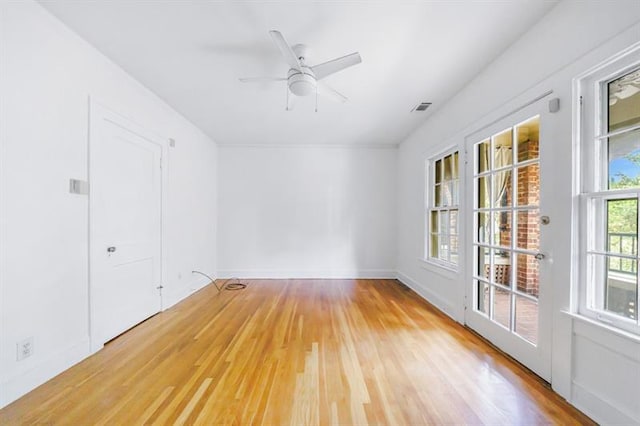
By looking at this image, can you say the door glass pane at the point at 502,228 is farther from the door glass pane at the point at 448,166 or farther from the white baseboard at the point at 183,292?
the white baseboard at the point at 183,292

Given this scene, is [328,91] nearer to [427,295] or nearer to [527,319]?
[527,319]

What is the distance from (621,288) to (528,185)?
0.91 meters

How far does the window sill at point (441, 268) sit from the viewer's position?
124 inches

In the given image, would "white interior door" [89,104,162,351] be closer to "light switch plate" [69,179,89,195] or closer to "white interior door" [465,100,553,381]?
"light switch plate" [69,179,89,195]

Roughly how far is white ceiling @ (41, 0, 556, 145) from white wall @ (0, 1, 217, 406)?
0.83ft

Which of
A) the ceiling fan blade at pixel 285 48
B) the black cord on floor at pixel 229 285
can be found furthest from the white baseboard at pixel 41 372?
the ceiling fan blade at pixel 285 48

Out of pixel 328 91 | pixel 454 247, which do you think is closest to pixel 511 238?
pixel 454 247

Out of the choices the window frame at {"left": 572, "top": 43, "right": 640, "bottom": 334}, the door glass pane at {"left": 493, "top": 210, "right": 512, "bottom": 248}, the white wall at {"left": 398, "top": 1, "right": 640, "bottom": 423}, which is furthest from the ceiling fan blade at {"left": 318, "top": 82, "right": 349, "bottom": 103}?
the door glass pane at {"left": 493, "top": 210, "right": 512, "bottom": 248}

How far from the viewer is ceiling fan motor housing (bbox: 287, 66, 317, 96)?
2.28 m

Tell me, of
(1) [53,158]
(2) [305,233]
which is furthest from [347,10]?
(2) [305,233]

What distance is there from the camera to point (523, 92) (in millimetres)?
2066

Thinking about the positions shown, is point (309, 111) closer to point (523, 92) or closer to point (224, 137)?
point (224, 137)

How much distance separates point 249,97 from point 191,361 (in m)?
2.85

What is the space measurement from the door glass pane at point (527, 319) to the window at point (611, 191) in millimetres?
414
